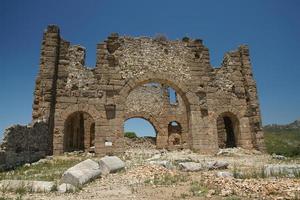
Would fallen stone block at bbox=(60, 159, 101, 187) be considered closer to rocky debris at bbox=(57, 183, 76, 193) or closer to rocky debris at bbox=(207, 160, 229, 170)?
rocky debris at bbox=(57, 183, 76, 193)

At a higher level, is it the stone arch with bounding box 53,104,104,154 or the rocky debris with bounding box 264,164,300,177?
the stone arch with bounding box 53,104,104,154

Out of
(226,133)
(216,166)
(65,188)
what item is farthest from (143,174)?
(226,133)

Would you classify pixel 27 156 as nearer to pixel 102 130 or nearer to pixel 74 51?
pixel 102 130

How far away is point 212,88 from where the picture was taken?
14.8m

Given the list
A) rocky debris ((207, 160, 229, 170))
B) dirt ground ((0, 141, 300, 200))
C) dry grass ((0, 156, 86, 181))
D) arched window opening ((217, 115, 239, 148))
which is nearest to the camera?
dirt ground ((0, 141, 300, 200))

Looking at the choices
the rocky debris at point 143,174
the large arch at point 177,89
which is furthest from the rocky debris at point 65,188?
the large arch at point 177,89

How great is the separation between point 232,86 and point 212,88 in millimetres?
1212

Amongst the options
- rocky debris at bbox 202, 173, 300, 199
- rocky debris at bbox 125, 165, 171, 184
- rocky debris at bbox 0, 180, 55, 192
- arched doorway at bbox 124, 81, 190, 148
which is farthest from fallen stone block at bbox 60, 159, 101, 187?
arched doorway at bbox 124, 81, 190, 148

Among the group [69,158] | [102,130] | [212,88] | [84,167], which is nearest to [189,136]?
[212,88]

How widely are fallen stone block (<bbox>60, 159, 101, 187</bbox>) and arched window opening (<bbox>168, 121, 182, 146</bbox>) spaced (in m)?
17.2

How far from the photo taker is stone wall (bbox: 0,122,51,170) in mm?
10078

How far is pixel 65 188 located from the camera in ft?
18.9

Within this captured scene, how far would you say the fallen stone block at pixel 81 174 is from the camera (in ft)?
20.2

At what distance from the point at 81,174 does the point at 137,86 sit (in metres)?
8.33
